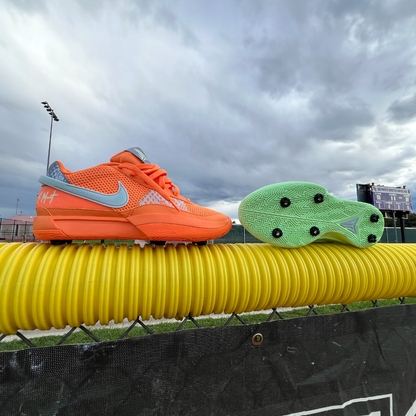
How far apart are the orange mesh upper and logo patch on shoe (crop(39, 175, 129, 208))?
0.07 feet

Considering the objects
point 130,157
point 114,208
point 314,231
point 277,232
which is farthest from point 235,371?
point 130,157

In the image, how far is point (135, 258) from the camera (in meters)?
1.18

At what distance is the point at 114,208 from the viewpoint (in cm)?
124

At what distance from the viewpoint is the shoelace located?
134cm

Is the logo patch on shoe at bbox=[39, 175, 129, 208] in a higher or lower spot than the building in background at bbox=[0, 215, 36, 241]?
lower

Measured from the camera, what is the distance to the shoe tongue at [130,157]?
4.44 ft

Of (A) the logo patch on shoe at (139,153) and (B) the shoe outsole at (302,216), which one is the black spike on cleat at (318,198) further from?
(A) the logo patch on shoe at (139,153)

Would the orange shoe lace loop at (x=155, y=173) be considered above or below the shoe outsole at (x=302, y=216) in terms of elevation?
above

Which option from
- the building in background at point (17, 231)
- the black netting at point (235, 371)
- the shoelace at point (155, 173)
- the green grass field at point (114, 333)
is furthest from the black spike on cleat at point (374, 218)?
the building in background at point (17, 231)

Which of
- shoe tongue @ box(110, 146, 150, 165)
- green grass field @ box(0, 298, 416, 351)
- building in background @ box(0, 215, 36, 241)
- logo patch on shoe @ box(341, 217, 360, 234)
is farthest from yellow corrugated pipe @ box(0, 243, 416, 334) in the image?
building in background @ box(0, 215, 36, 241)

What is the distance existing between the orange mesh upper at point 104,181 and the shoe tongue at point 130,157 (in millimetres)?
85

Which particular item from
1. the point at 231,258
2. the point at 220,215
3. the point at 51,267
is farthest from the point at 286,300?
the point at 51,267

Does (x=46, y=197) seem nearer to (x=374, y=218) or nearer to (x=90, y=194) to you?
(x=90, y=194)

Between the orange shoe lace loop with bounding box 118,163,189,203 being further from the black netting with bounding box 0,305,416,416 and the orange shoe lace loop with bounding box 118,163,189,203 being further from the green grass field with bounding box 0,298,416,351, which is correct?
the green grass field with bounding box 0,298,416,351
